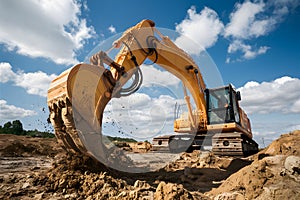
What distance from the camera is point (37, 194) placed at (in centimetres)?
284

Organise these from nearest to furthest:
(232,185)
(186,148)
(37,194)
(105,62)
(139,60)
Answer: (37,194), (232,185), (105,62), (139,60), (186,148)

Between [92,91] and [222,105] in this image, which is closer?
[92,91]

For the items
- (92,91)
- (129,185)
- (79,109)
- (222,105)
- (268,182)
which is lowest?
(129,185)

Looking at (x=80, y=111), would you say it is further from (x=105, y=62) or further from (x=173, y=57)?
(x=173, y=57)

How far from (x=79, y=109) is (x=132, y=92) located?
54.5 inches

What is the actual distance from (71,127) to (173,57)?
14.3 feet

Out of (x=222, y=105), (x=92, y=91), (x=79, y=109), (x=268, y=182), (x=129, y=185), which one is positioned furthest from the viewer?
(x=222, y=105)

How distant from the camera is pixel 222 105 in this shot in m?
7.35

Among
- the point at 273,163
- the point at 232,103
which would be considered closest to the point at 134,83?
the point at 273,163

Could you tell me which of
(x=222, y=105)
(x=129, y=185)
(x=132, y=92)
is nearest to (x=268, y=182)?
(x=129, y=185)

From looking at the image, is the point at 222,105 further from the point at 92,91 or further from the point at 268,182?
the point at 92,91

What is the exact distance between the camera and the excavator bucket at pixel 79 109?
3318 mm

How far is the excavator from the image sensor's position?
3391 millimetres

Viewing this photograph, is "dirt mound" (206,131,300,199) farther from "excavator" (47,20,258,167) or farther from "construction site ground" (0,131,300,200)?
"excavator" (47,20,258,167)
